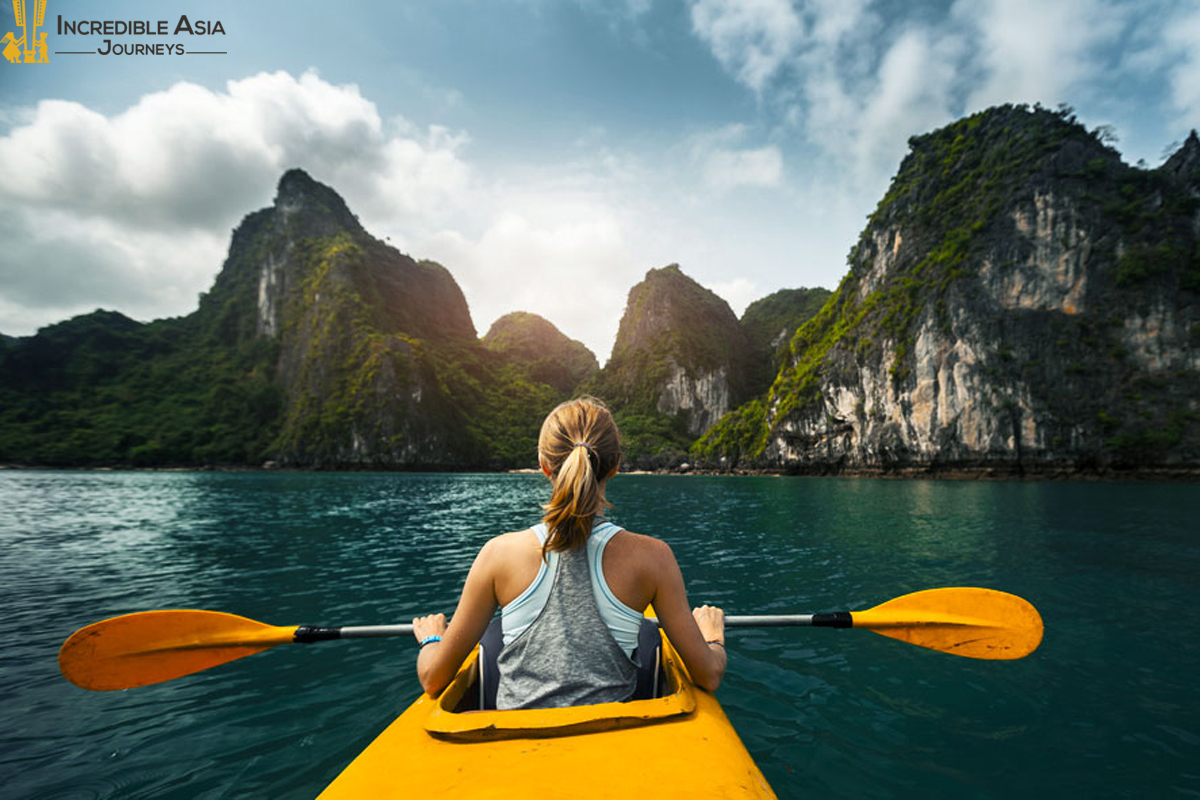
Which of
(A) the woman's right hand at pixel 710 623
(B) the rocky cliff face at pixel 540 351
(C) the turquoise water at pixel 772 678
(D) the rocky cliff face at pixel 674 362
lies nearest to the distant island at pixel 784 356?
(D) the rocky cliff face at pixel 674 362

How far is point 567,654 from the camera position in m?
1.78

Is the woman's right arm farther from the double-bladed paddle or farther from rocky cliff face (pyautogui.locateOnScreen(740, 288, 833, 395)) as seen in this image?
rocky cliff face (pyautogui.locateOnScreen(740, 288, 833, 395))

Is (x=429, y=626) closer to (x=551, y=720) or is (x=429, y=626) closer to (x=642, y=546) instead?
(x=551, y=720)

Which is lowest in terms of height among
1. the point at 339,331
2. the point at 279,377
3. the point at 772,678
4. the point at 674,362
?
the point at 772,678

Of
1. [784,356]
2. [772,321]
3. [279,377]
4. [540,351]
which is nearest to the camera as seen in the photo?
[784,356]

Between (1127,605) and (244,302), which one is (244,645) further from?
(244,302)

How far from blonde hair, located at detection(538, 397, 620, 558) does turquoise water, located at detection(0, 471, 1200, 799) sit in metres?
2.57

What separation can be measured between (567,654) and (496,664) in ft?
2.02

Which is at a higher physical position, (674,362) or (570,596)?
(674,362)

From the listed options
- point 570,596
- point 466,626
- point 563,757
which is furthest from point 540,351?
point 563,757

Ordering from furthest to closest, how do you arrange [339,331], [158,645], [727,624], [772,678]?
[339,331]
[772,678]
[158,645]
[727,624]

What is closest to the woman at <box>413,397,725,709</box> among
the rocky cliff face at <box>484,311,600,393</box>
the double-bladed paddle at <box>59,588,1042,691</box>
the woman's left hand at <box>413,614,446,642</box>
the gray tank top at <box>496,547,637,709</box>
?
the gray tank top at <box>496,547,637,709</box>

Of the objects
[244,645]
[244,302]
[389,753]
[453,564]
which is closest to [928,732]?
[389,753]

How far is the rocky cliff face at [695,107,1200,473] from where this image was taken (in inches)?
1661
